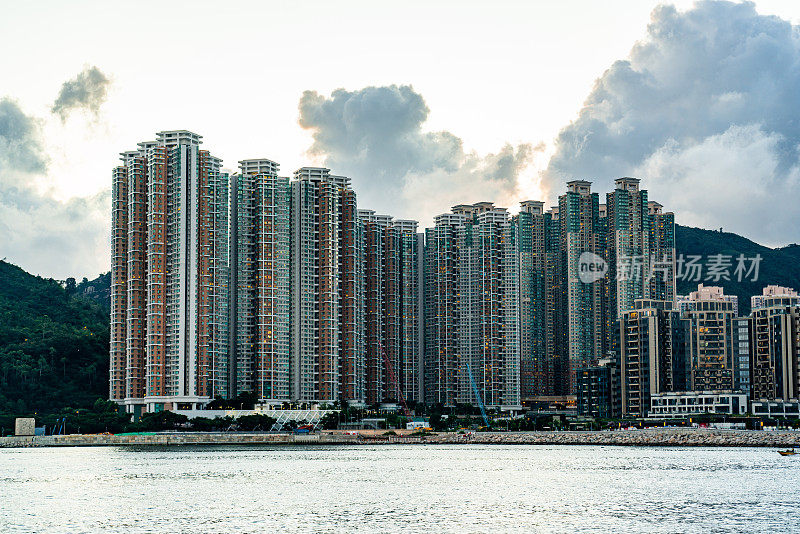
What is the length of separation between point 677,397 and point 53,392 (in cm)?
10088

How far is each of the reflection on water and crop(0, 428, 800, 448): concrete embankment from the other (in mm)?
27875

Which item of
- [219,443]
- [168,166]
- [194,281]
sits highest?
[168,166]

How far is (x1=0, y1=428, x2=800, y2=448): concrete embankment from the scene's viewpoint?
141000 mm

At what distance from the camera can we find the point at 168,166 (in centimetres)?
16075

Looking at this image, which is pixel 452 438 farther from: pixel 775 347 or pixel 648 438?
pixel 775 347

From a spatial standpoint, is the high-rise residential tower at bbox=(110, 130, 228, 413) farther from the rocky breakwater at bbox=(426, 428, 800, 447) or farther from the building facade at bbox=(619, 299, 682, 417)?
the building facade at bbox=(619, 299, 682, 417)

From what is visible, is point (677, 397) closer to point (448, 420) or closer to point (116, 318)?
point (448, 420)

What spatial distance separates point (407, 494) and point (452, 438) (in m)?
97.1

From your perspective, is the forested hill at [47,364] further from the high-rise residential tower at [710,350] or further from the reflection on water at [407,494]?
the high-rise residential tower at [710,350]

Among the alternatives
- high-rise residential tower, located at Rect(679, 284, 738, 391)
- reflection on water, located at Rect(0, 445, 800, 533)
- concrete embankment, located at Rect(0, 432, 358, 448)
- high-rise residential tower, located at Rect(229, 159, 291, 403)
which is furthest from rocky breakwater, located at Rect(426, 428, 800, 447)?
high-rise residential tower, located at Rect(679, 284, 738, 391)

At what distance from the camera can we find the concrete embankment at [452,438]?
141000 mm

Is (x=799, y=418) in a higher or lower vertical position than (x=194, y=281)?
lower

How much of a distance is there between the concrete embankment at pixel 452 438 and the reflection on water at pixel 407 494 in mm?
27875

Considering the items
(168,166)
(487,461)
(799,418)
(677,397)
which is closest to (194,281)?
(168,166)
